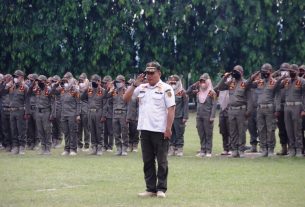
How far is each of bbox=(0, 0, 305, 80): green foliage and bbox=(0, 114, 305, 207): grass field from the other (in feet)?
78.0

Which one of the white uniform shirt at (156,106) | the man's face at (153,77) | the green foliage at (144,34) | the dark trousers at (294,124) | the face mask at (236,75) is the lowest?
the dark trousers at (294,124)

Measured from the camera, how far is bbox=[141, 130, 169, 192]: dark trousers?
12.5 metres

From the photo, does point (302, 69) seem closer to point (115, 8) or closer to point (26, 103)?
point (26, 103)

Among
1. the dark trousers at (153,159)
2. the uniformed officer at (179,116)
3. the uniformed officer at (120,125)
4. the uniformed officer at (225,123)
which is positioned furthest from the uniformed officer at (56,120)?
the dark trousers at (153,159)

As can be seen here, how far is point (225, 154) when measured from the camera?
20328mm

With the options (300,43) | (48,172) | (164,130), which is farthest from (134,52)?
(164,130)

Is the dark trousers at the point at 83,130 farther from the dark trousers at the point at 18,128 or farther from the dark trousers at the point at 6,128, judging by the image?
the dark trousers at the point at 18,128

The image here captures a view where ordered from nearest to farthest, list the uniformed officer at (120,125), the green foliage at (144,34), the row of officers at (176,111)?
the row of officers at (176,111), the uniformed officer at (120,125), the green foliage at (144,34)

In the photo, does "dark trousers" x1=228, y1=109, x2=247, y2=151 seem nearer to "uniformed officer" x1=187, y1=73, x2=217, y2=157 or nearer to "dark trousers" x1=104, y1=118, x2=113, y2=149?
"uniformed officer" x1=187, y1=73, x2=217, y2=157

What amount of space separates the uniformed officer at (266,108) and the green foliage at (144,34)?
2352 centimetres

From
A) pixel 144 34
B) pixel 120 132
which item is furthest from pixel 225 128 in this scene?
pixel 144 34

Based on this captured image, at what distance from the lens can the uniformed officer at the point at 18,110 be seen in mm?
20906

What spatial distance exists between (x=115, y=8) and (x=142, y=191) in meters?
31.7

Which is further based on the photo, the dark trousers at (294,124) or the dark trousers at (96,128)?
the dark trousers at (96,128)
